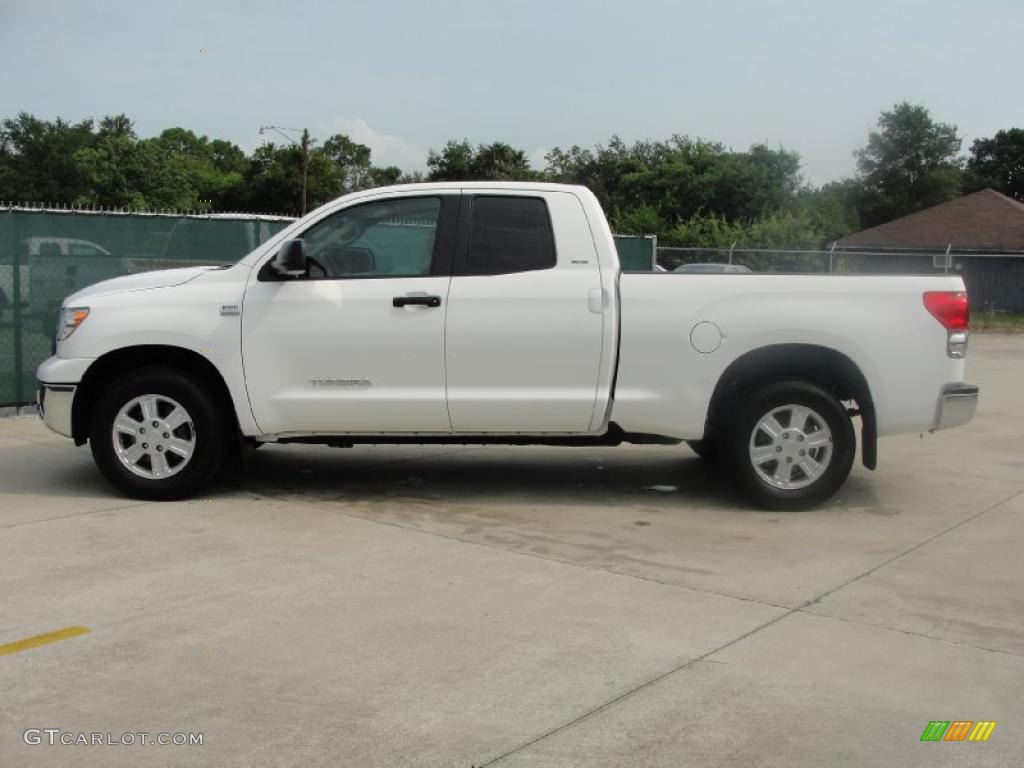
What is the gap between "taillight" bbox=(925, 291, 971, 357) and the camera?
719 centimetres

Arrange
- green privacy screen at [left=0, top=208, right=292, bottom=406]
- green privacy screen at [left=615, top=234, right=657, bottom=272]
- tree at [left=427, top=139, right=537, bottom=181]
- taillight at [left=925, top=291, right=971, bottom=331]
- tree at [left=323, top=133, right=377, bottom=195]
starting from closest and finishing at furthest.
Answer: taillight at [left=925, top=291, right=971, bottom=331]
green privacy screen at [left=0, top=208, right=292, bottom=406]
green privacy screen at [left=615, top=234, right=657, bottom=272]
tree at [left=427, top=139, right=537, bottom=181]
tree at [left=323, top=133, right=377, bottom=195]

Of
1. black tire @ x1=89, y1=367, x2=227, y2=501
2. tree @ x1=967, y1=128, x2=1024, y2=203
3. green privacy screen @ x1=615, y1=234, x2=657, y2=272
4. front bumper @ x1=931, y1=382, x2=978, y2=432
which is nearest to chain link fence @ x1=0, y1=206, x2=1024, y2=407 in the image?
front bumper @ x1=931, y1=382, x2=978, y2=432

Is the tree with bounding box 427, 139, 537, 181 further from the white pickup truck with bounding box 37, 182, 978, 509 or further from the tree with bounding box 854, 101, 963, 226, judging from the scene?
the white pickup truck with bounding box 37, 182, 978, 509

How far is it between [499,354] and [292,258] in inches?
55.4

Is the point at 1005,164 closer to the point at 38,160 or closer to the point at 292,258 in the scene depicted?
the point at 38,160

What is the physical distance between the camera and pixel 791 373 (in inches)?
288

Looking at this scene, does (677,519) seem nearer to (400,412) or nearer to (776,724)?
(400,412)

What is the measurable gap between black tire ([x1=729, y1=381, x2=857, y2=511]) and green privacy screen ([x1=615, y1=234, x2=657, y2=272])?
1008 centimetres

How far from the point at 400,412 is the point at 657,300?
175cm

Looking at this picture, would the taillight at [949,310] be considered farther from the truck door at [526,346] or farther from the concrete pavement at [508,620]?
the truck door at [526,346]

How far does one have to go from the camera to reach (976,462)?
9289 mm

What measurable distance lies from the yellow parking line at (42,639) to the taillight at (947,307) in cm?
523

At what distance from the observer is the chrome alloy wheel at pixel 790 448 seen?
7262 millimetres

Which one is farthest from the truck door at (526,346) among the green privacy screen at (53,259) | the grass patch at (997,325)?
the grass patch at (997,325)
